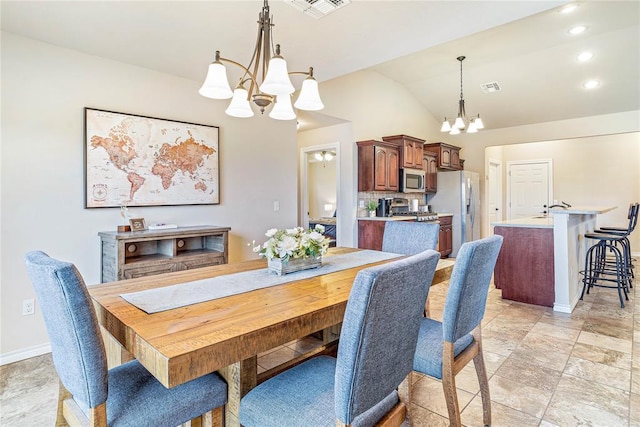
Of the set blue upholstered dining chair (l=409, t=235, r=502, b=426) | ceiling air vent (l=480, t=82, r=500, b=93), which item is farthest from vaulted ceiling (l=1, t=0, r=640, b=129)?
blue upholstered dining chair (l=409, t=235, r=502, b=426)

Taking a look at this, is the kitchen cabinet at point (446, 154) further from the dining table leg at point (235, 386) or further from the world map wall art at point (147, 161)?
the dining table leg at point (235, 386)

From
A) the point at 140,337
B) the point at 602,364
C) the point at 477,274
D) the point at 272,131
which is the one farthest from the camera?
the point at 272,131

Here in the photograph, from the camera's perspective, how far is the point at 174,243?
9.89 ft

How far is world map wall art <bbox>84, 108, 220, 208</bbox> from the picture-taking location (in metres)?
2.86

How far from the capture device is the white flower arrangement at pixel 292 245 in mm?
1835

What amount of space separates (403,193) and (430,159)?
102cm

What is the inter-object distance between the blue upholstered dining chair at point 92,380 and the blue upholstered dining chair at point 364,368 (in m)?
0.20

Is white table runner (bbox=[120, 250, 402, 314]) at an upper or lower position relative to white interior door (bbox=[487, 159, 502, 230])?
lower

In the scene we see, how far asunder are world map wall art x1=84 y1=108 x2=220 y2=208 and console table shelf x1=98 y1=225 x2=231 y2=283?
14.9 inches

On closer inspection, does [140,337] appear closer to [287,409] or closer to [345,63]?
[287,409]

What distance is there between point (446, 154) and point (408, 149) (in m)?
1.52

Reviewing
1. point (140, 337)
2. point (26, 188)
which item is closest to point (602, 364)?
point (140, 337)

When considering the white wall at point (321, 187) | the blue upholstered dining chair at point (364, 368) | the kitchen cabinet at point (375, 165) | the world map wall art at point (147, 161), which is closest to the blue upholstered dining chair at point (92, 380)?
the blue upholstered dining chair at point (364, 368)

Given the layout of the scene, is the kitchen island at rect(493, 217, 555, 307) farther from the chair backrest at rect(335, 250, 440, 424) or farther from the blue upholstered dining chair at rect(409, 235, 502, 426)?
the chair backrest at rect(335, 250, 440, 424)
